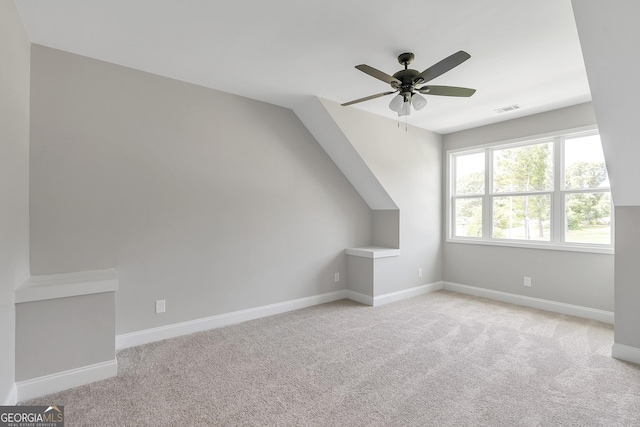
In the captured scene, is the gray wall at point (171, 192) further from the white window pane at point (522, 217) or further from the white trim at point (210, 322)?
the white window pane at point (522, 217)

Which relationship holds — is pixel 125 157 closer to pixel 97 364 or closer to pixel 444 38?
pixel 97 364

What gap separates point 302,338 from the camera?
3184 mm

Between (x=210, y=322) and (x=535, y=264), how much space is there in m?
4.20

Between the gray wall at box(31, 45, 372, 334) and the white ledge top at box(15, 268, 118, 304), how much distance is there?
0.19m

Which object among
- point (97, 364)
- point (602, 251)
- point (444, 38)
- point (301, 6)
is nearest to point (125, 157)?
point (97, 364)

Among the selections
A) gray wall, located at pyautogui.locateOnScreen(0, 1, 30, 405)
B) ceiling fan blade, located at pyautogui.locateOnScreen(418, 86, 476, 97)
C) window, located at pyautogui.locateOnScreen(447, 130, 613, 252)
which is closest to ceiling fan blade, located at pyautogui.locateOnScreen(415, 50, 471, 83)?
ceiling fan blade, located at pyautogui.locateOnScreen(418, 86, 476, 97)

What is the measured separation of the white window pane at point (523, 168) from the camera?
13.9ft

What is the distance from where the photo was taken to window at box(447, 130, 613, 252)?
3816mm

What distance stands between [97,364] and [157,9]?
2.58 meters

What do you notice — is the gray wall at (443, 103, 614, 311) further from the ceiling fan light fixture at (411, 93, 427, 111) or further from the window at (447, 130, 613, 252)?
the ceiling fan light fixture at (411, 93, 427, 111)

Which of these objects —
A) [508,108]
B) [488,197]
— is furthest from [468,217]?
[508,108]
